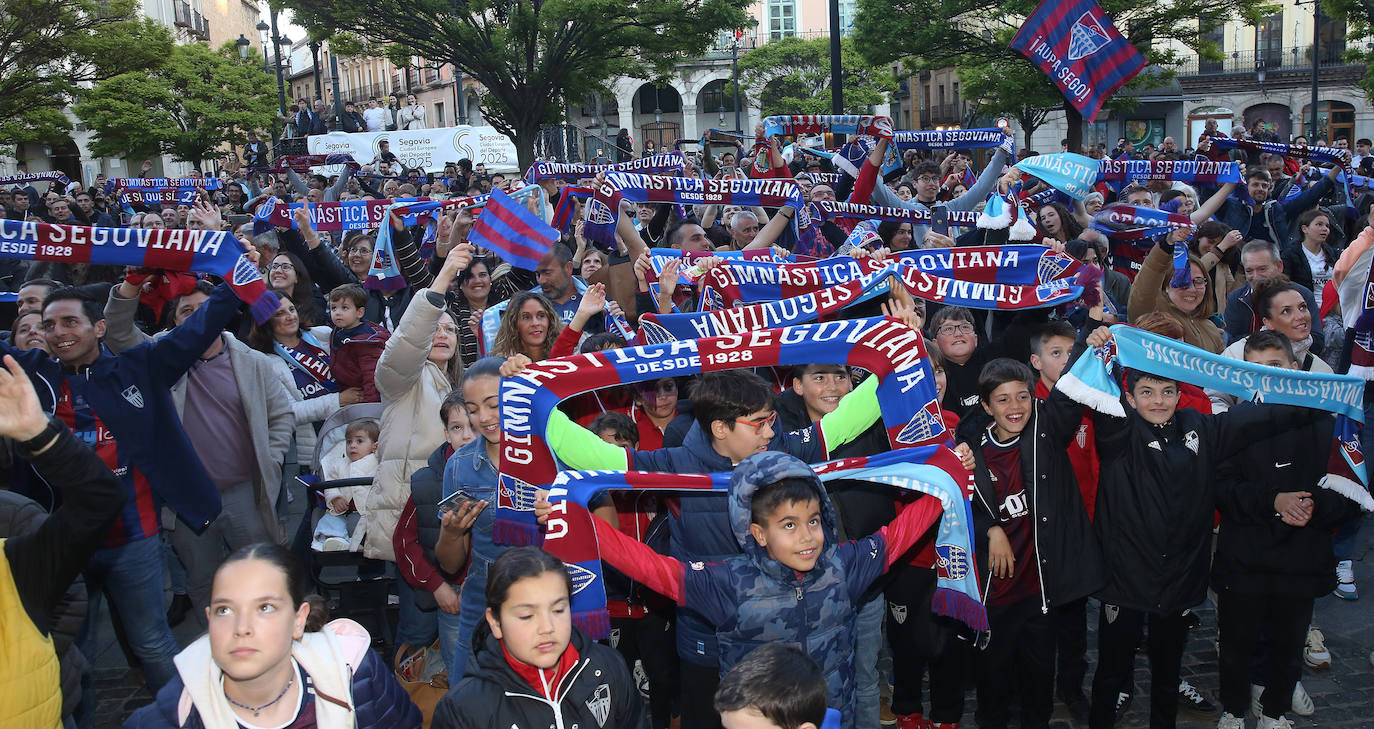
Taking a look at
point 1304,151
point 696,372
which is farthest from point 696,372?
point 1304,151

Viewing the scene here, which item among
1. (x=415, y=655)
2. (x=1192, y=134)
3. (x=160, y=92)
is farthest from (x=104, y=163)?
(x=415, y=655)

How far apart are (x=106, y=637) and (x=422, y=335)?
8.97 feet

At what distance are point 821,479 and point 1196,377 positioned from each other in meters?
1.57

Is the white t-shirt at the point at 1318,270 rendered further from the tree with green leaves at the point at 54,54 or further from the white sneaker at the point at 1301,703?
the tree with green leaves at the point at 54,54

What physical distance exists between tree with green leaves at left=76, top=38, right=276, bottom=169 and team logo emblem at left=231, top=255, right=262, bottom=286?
104 feet

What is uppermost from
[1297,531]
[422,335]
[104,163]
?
[104,163]

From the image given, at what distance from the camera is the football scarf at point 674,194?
26.6 ft

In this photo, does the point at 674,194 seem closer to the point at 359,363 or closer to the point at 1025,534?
the point at 359,363

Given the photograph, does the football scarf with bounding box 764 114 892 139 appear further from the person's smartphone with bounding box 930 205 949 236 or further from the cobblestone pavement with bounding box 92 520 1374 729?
the cobblestone pavement with bounding box 92 520 1374 729

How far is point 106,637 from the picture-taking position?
6.16m

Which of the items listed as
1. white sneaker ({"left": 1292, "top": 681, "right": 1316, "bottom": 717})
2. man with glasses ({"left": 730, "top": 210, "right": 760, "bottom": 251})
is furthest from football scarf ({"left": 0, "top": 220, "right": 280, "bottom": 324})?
white sneaker ({"left": 1292, "top": 681, "right": 1316, "bottom": 717})

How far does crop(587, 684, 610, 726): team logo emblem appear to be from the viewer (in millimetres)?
3141

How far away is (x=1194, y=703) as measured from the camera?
4.86 metres

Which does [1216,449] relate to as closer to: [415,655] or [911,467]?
[911,467]
